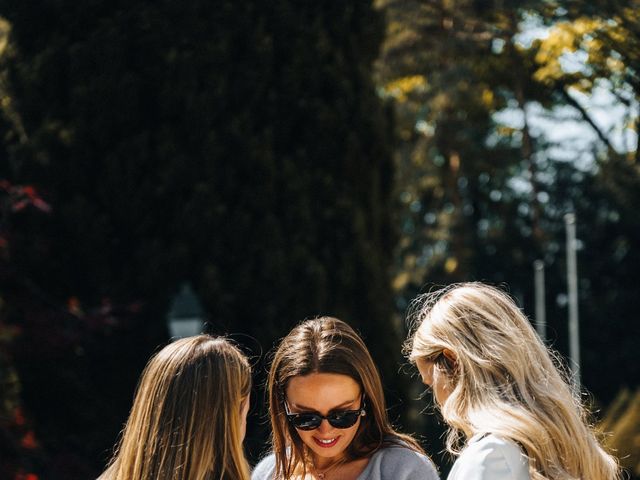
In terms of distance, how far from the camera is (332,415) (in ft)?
9.72

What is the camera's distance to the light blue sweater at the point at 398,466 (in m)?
2.94

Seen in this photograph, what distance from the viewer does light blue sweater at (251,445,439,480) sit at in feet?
9.65

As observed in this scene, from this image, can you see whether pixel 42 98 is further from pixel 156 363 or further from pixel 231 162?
pixel 156 363

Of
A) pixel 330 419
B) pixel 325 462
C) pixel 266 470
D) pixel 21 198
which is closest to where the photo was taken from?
pixel 330 419

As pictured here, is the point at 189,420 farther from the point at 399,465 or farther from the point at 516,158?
the point at 516,158

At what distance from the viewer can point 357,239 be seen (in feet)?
27.7

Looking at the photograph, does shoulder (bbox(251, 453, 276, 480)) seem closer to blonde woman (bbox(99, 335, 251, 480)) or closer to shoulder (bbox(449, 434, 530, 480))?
blonde woman (bbox(99, 335, 251, 480))

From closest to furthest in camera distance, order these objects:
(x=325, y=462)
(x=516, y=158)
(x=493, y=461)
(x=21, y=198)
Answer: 1. (x=493, y=461)
2. (x=325, y=462)
3. (x=21, y=198)
4. (x=516, y=158)

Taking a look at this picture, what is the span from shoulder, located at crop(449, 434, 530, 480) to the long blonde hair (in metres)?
0.03

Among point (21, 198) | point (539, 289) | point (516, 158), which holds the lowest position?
point (539, 289)

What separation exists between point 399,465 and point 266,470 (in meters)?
0.57

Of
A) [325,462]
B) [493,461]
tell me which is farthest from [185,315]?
[493,461]

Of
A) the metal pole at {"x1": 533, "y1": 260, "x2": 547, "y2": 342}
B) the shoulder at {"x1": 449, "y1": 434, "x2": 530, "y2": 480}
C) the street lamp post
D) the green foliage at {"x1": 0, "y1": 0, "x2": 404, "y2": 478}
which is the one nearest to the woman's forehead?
the shoulder at {"x1": 449, "y1": 434, "x2": 530, "y2": 480}

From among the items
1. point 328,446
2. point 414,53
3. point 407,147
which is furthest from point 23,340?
point 407,147
